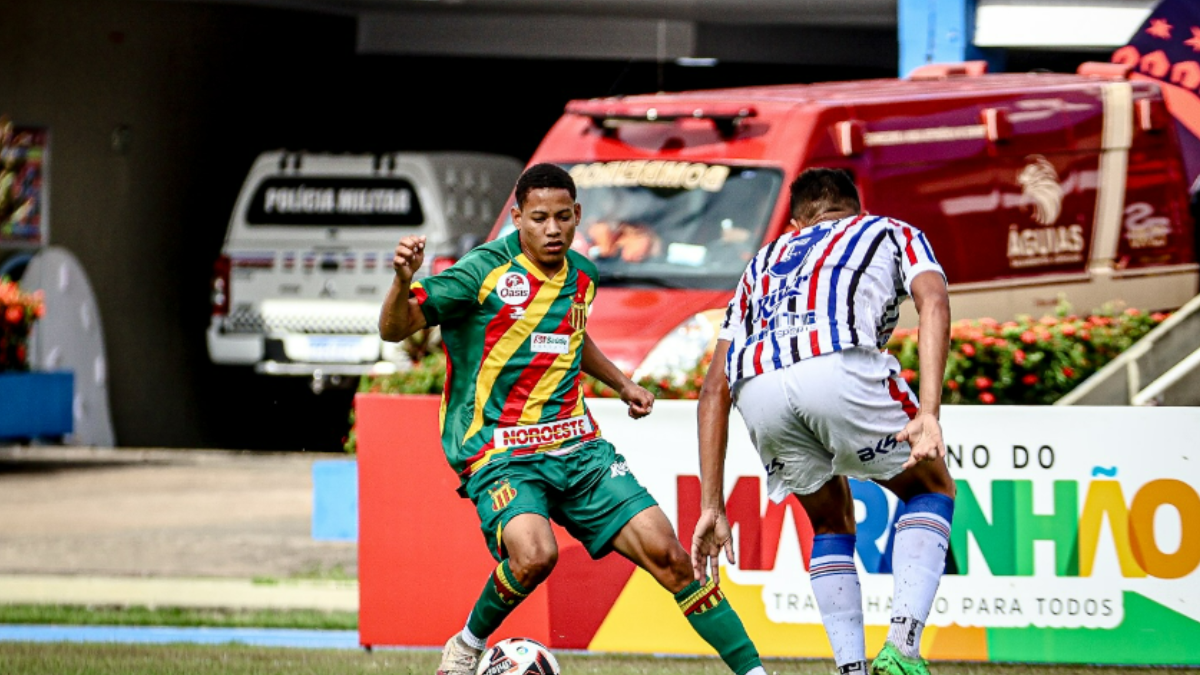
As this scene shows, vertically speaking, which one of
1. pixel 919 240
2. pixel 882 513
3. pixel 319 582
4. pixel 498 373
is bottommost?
pixel 319 582

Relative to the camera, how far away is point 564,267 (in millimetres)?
6328

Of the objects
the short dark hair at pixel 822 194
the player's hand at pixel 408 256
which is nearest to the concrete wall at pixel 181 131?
the short dark hair at pixel 822 194

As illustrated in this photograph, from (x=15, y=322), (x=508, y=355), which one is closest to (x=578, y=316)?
(x=508, y=355)

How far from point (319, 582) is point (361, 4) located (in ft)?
34.5

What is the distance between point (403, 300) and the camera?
19.5 feet

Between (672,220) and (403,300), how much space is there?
5.86 metres

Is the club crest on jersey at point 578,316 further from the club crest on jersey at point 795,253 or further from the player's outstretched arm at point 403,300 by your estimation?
the club crest on jersey at point 795,253

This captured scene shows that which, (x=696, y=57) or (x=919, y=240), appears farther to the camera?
(x=696, y=57)

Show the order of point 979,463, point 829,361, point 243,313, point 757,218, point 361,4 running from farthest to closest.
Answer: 1. point 361,4
2. point 243,313
3. point 757,218
4. point 979,463
5. point 829,361

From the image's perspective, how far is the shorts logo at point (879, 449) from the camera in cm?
591

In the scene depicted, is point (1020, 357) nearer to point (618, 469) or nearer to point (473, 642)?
point (618, 469)

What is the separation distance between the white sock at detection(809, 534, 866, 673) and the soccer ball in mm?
A: 905

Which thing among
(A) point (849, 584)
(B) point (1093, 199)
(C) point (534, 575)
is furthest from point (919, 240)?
(B) point (1093, 199)

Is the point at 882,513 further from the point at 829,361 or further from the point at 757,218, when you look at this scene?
the point at 757,218
